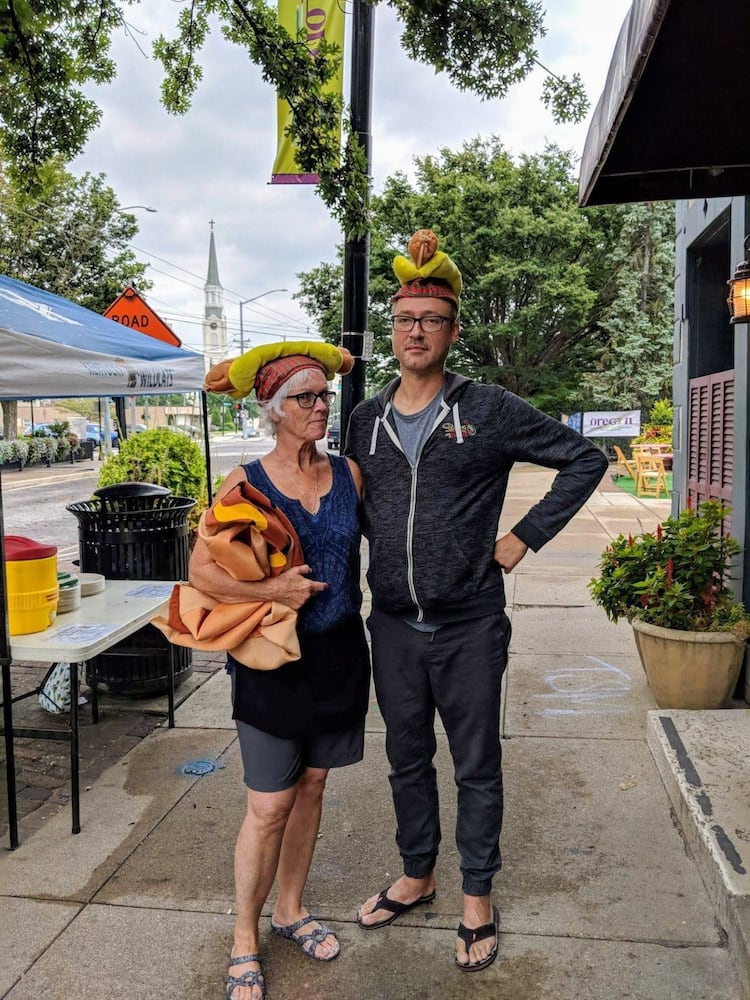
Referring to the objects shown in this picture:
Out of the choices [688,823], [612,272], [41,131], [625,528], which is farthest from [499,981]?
[612,272]

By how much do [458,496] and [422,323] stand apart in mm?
550

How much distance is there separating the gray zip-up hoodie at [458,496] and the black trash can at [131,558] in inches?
102

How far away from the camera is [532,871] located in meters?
3.07

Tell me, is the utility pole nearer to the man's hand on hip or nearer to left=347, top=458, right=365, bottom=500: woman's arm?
left=347, top=458, right=365, bottom=500: woman's arm

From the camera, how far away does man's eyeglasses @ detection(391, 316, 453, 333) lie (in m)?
2.58

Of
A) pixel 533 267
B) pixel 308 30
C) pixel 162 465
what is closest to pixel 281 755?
pixel 162 465

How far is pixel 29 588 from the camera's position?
140 inches

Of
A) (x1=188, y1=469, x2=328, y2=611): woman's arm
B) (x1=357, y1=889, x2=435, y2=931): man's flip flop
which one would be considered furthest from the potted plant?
(x1=188, y1=469, x2=328, y2=611): woman's arm

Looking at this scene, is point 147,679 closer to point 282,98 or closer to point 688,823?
point 688,823

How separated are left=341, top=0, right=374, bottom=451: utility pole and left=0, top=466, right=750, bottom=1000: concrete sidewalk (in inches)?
111

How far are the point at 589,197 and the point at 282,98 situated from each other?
3.20 meters

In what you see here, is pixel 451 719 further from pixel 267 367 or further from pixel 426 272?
pixel 426 272

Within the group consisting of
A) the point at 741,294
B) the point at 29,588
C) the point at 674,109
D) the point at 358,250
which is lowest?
the point at 29,588

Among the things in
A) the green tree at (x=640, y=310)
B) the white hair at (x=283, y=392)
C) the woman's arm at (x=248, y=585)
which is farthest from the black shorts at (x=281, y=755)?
the green tree at (x=640, y=310)
